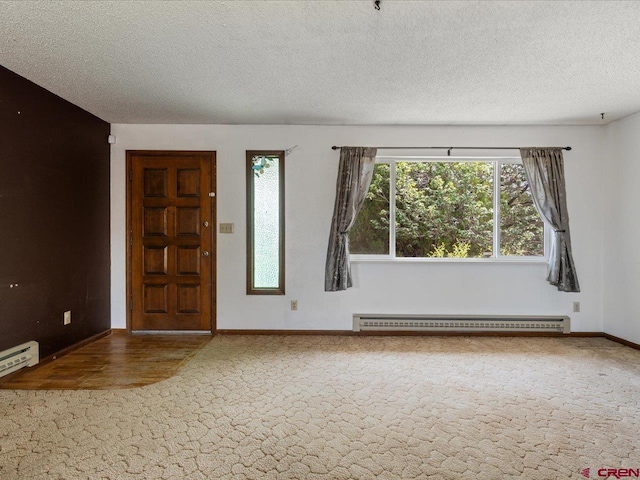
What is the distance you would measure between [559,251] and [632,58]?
211 cm

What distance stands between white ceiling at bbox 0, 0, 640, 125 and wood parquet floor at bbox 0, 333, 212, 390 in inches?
98.0

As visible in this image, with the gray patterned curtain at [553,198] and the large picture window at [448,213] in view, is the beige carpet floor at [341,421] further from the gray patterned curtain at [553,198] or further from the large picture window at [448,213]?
the large picture window at [448,213]

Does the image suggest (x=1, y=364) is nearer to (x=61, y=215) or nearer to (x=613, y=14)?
(x=61, y=215)

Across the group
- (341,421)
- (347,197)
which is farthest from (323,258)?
(341,421)

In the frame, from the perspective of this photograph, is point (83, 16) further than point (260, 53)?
No

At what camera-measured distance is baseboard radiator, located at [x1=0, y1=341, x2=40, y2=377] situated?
8.99 feet

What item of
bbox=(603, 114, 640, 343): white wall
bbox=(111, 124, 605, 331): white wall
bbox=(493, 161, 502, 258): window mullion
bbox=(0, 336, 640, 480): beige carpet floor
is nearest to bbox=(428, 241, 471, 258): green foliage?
bbox=(111, 124, 605, 331): white wall

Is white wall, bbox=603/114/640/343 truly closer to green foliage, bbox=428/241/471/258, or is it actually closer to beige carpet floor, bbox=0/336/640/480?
beige carpet floor, bbox=0/336/640/480

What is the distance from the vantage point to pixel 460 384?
2.82 metres

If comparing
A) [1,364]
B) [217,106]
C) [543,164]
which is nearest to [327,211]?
[217,106]

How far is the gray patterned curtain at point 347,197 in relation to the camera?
4.01 metres

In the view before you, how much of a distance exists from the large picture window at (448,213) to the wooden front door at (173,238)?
1816 millimetres

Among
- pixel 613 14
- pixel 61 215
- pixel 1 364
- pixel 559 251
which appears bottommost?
pixel 1 364

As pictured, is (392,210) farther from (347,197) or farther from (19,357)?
(19,357)
